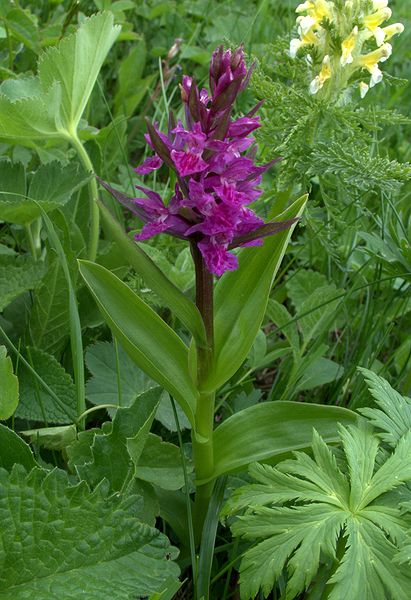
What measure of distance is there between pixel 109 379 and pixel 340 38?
811 millimetres

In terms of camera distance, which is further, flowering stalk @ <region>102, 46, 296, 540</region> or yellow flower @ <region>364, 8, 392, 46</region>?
yellow flower @ <region>364, 8, 392, 46</region>

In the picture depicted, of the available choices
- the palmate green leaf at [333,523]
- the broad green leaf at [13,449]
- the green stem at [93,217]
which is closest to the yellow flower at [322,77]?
the green stem at [93,217]

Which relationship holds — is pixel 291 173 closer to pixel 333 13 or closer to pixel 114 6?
pixel 333 13

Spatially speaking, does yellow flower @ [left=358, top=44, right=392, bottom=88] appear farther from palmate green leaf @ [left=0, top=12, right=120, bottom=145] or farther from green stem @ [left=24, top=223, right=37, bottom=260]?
green stem @ [left=24, top=223, right=37, bottom=260]

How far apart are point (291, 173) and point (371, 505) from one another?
69cm

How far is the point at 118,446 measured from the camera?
105cm

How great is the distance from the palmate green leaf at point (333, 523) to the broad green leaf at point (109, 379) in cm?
40

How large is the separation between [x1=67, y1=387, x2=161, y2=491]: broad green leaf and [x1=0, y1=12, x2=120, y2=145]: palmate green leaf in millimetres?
586

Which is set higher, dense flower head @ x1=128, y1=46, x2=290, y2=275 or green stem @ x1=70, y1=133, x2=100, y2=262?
dense flower head @ x1=128, y1=46, x2=290, y2=275

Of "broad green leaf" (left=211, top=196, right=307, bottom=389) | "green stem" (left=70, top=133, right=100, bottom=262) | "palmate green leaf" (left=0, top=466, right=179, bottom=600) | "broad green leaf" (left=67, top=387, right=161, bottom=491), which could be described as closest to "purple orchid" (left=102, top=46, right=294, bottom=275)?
"broad green leaf" (left=211, top=196, right=307, bottom=389)

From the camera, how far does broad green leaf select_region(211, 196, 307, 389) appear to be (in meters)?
1.13

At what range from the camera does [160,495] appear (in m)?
1.28

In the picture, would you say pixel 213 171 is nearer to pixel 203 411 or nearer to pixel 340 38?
pixel 203 411

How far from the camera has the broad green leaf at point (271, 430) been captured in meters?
1.14
